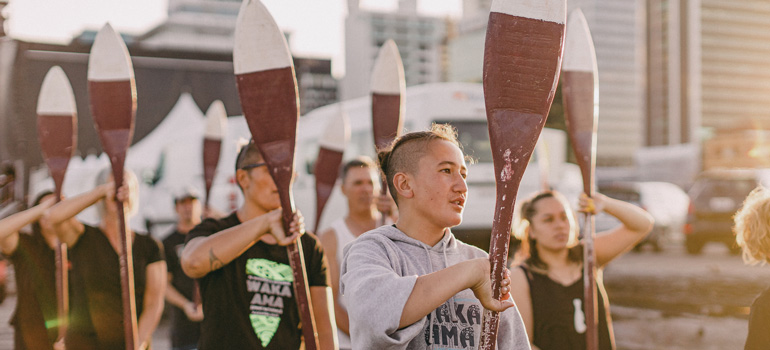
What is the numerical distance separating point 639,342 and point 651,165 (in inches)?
2407

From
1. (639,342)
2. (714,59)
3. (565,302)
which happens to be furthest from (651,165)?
(565,302)

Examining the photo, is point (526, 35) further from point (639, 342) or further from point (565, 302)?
point (639, 342)

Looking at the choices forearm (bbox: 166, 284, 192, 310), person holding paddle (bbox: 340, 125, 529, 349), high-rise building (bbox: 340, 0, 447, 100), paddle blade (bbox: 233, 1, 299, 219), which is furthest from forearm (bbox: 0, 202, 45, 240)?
high-rise building (bbox: 340, 0, 447, 100)

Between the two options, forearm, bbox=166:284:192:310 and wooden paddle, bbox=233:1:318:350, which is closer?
wooden paddle, bbox=233:1:318:350

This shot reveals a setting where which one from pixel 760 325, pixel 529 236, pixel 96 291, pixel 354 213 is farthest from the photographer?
pixel 354 213

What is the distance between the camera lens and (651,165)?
64.6 metres

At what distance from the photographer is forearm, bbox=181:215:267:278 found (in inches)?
99.8

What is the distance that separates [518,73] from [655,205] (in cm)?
2033

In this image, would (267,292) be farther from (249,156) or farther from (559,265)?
(559,265)

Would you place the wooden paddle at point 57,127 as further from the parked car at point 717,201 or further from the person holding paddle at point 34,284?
the parked car at point 717,201

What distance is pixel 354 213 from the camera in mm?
4227

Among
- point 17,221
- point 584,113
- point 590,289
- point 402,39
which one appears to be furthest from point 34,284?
point 402,39

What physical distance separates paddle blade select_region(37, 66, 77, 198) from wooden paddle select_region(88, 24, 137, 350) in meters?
0.66

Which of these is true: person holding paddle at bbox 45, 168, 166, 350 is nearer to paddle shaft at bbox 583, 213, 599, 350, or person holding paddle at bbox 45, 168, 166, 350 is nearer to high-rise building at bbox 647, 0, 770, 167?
paddle shaft at bbox 583, 213, 599, 350
